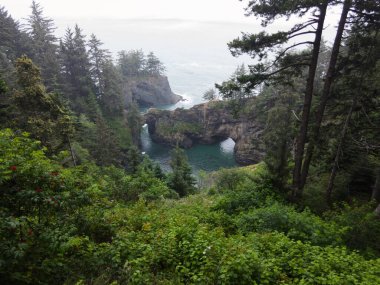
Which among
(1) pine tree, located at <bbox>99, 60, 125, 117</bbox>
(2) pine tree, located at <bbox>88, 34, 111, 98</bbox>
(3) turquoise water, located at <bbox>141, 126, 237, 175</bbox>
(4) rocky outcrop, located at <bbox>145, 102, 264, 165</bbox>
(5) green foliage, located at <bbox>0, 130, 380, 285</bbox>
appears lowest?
(3) turquoise water, located at <bbox>141, 126, 237, 175</bbox>

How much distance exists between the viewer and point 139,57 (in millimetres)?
80625

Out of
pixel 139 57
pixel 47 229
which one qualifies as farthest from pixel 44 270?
pixel 139 57

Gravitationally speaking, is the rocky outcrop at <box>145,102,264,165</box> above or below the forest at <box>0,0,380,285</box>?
below

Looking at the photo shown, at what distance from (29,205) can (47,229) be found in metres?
0.56

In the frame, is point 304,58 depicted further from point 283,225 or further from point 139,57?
point 139,57

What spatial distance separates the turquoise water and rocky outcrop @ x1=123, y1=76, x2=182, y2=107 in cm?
1996

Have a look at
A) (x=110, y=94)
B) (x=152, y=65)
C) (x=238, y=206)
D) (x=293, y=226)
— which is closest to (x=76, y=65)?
(x=110, y=94)

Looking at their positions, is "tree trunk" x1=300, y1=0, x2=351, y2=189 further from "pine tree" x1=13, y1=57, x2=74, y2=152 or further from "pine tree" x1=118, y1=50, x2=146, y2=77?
"pine tree" x1=118, y1=50, x2=146, y2=77

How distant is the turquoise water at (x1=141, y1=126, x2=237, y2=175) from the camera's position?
52059 mm

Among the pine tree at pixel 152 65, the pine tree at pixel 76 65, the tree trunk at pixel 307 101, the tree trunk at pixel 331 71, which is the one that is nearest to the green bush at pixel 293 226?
the tree trunk at pixel 307 101

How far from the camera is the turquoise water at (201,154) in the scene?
171ft

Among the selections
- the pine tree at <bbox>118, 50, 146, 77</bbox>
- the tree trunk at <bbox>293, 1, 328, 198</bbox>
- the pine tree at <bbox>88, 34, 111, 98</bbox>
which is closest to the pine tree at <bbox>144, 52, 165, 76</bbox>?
the pine tree at <bbox>118, 50, 146, 77</bbox>

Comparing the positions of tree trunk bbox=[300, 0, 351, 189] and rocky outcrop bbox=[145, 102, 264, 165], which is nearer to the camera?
tree trunk bbox=[300, 0, 351, 189]

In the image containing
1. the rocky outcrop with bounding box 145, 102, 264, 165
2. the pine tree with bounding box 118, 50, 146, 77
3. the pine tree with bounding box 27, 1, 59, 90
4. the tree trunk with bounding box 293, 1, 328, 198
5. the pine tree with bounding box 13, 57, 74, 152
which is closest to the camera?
the tree trunk with bounding box 293, 1, 328, 198
